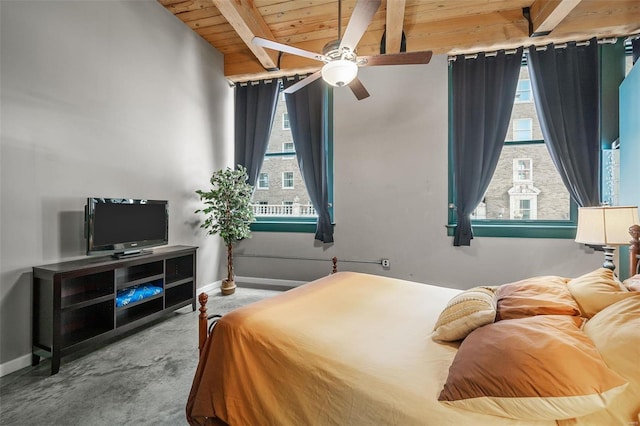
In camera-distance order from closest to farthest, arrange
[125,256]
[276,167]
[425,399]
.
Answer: [425,399]
[125,256]
[276,167]

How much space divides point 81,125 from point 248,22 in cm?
208

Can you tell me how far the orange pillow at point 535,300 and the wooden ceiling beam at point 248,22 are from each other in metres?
3.59

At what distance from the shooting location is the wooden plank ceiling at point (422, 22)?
10.5 feet

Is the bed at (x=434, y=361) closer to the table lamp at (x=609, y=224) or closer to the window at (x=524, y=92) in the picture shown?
the table lamp at (x=609, y=224)

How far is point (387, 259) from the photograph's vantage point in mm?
4027

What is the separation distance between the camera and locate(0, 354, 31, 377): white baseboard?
2145 mm

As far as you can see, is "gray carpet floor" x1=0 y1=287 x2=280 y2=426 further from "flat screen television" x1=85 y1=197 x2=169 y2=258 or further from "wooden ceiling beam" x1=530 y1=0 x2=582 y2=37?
"wooden ceiling beam" x1=530 y1=0 x2=582 y2=37

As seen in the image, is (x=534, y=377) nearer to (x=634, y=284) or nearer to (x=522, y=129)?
(x=634, y=284)

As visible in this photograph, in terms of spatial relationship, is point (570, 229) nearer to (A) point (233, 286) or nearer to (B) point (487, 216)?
(B) point (487, 216)

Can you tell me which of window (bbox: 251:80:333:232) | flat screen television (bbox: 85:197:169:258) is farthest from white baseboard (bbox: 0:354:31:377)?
window (bbox: 251:80:333:232)

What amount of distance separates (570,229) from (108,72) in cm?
524

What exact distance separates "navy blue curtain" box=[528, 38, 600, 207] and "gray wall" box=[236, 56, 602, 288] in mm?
795

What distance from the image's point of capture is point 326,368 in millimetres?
1231

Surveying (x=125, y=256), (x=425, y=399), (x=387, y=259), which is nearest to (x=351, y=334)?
(x=425, y=399)
